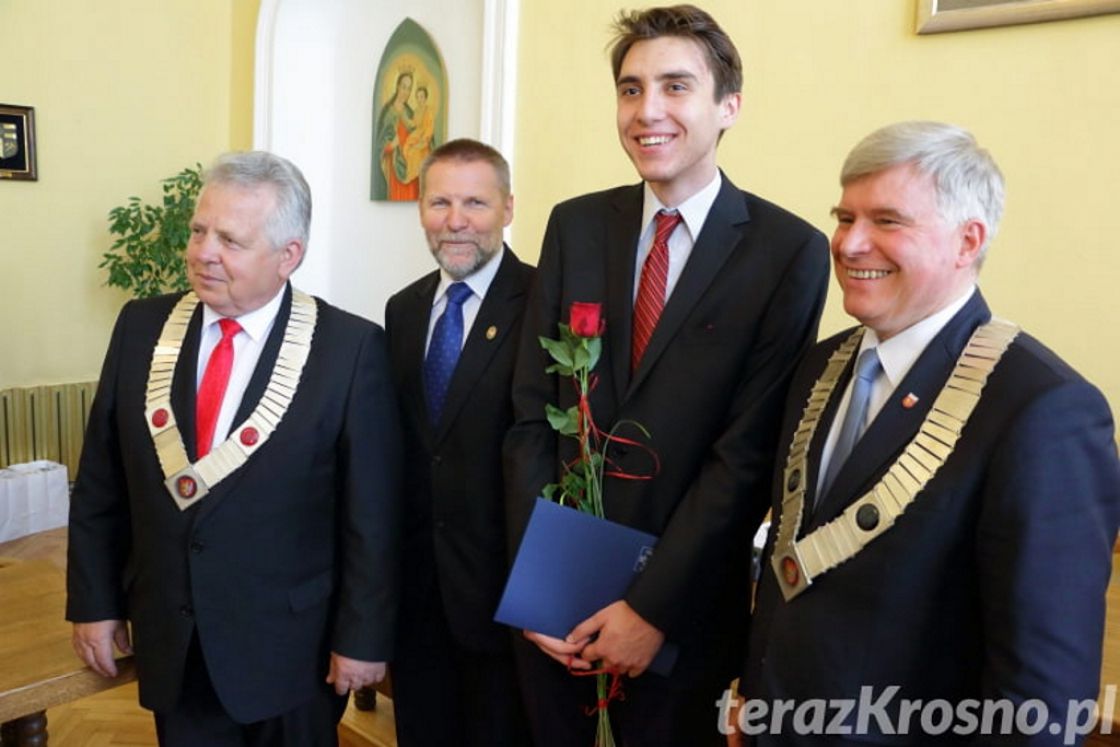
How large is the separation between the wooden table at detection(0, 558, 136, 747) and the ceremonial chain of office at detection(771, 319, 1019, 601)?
131cm

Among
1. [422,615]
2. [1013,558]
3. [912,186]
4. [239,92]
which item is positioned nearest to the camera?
[1013,558]

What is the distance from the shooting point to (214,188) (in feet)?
6.06

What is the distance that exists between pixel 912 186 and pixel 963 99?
2.17m

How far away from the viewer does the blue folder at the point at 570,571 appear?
1.67 metres

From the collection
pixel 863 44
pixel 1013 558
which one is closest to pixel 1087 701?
pixel 1013 558

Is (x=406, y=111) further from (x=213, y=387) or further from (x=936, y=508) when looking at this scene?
(x=936, y=508)

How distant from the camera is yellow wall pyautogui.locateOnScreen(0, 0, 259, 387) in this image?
218 inches

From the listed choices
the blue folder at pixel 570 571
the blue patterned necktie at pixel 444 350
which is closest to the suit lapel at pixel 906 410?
the blue folder at pixel 570 571

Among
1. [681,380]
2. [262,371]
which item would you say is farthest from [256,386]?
[681,380]

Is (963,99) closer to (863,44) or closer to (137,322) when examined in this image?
(863,44)

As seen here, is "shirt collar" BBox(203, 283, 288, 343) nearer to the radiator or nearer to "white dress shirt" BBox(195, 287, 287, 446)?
"white dress shirt" BBox(195, 287, 287, 446)

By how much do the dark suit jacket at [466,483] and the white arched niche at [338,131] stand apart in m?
3.57

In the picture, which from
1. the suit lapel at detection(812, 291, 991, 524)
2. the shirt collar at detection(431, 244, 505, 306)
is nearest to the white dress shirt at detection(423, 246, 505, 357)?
the shirt collar at detection(431, 244, 505, 306)

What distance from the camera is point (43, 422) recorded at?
5680mm
